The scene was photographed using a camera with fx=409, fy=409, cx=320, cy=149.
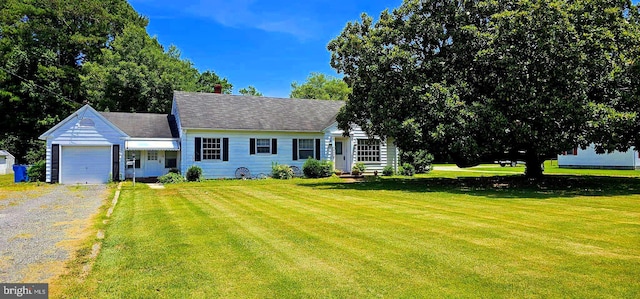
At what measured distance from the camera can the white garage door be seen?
70.0ft

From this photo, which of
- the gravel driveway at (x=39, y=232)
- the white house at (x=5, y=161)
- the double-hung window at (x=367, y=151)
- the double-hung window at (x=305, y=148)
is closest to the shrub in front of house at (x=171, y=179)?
the gravel driveway at (x=39, y=232)

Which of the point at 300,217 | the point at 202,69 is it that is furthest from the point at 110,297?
the point at 202,69

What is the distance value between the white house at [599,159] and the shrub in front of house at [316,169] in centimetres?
1601

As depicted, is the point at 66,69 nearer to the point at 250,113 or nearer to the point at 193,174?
the point at 250,113

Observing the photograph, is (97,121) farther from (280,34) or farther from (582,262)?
(582,262)

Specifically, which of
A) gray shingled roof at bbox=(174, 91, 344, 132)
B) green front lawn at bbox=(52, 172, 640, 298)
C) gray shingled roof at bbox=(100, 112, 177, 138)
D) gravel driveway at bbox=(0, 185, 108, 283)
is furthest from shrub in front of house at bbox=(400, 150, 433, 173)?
gravel driveway at bbox=(0, 185, 108, 283)

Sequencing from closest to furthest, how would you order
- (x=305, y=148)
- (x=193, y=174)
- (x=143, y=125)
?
1. (x=193, y=174)
2. (x=143, y=125)
3. (x=305, y=148)

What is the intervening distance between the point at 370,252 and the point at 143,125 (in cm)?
2203

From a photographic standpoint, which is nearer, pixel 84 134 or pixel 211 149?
pixel 84 134

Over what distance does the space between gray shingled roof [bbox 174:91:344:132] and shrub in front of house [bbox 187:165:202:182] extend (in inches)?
89.0

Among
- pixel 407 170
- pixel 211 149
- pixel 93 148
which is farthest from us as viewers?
pixel 407 170

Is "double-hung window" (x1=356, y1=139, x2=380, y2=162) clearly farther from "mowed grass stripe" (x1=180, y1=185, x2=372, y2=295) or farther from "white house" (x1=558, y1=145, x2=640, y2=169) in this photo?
"mowed grass stripe" (x1=180, y1=185, x2=372, y2=295)

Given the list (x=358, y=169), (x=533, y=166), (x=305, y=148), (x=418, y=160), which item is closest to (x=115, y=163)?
(x=305, y=148)

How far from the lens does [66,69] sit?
3684 centimetres
